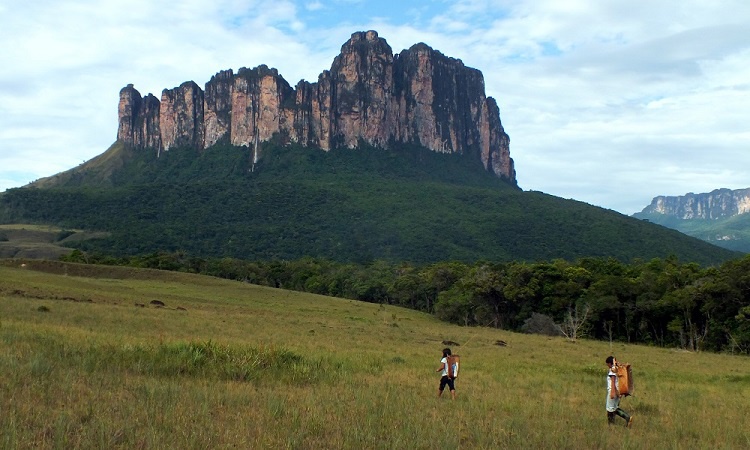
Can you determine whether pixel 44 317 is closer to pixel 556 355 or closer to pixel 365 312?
pixel 556 355

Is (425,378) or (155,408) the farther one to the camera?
(425,378)

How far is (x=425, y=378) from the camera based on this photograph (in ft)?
55.3

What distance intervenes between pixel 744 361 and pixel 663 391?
18523 millimetres

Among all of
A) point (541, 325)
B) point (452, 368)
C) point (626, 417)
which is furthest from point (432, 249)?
point (626, 417)

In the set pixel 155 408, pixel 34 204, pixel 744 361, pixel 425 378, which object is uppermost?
pixel 34 204

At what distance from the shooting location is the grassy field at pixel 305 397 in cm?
780

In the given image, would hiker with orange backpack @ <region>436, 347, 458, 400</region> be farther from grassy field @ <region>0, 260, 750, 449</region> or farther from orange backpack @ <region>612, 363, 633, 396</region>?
orange backpack @ <region>612, 363, 633, 396</region>

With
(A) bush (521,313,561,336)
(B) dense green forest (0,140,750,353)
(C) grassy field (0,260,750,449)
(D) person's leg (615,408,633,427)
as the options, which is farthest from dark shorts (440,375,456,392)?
(A) bush (521,313,561,336)

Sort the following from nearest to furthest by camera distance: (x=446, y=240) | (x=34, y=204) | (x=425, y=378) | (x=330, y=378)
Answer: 1. (x=330, y=378)
2. (x=425, y=378)
3. (x=446, y=240)
4. (x=34, y=204)

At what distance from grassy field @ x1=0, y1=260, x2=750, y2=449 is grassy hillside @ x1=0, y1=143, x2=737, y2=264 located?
105388 mm

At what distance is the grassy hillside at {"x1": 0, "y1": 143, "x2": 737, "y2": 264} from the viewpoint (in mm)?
132625

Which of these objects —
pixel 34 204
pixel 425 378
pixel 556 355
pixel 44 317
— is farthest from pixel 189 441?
pixel 34 204

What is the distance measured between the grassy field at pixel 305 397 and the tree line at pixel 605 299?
2001 cm

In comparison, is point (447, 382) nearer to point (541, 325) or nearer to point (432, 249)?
point (541, 325)
